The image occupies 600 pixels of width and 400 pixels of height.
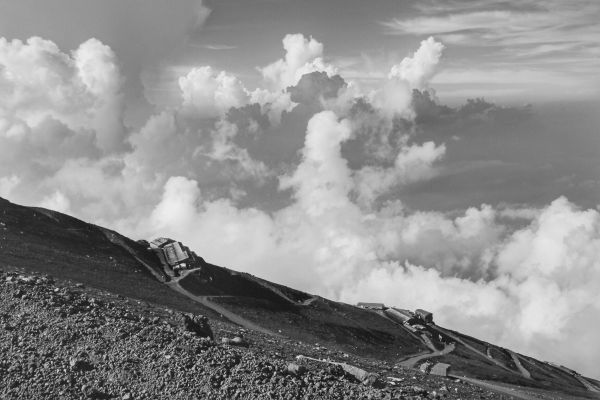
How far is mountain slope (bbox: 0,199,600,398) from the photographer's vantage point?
88.9m

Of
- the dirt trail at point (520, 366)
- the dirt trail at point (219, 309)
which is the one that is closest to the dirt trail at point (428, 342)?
the dirt trail at point (520, 366)

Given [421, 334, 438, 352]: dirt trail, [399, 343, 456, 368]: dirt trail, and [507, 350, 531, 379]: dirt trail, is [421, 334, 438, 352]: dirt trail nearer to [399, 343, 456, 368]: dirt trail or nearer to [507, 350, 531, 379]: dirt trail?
[399, 343, 456, 368]: dirt trail

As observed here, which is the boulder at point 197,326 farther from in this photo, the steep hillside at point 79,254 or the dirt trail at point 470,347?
the dirt trail at point 470,347

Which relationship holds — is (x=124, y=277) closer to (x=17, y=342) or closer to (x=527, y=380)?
(x=17, y=342)

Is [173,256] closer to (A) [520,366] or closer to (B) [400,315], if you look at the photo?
(B) [400,315]

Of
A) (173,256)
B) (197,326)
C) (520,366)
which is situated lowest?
(197,326)

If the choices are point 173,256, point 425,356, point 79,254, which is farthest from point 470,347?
point 79,254

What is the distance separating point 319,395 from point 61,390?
36.1 ft

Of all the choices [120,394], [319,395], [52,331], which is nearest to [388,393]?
[319,395]

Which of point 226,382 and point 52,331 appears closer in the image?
point 226,382

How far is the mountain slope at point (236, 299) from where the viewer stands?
8894 centimetres

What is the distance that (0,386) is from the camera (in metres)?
27.8

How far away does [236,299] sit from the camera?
112 meters

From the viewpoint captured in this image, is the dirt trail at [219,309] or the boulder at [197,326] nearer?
the boulder at [197,326]
